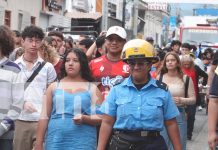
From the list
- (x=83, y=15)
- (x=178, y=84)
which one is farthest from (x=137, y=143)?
(x=83, y=15)

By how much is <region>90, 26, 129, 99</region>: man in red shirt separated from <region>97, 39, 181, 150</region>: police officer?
127 centimetres

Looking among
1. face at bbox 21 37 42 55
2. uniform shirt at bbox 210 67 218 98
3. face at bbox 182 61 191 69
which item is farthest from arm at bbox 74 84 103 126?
face at bbox 182 61 191 69

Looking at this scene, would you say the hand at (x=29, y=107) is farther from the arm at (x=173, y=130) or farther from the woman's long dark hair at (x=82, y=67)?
the arm at (x=173, y=130)

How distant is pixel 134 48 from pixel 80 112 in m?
1.08

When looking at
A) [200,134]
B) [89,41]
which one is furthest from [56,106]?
[200,134]

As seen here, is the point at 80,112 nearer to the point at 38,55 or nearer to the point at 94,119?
the point at 94,119

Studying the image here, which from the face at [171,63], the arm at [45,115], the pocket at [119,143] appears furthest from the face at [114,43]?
the face at [171,63]

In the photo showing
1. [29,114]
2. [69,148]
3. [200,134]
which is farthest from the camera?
[200,134]

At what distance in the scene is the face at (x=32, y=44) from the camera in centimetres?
704

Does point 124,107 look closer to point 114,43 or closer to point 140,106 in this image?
point 140,106

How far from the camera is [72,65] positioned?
20.5 ft

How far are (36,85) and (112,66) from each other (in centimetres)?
86

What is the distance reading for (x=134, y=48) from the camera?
17.5 ft

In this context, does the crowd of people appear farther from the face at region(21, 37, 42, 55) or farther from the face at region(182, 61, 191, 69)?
the face at region(182, 61, 191, 69)
